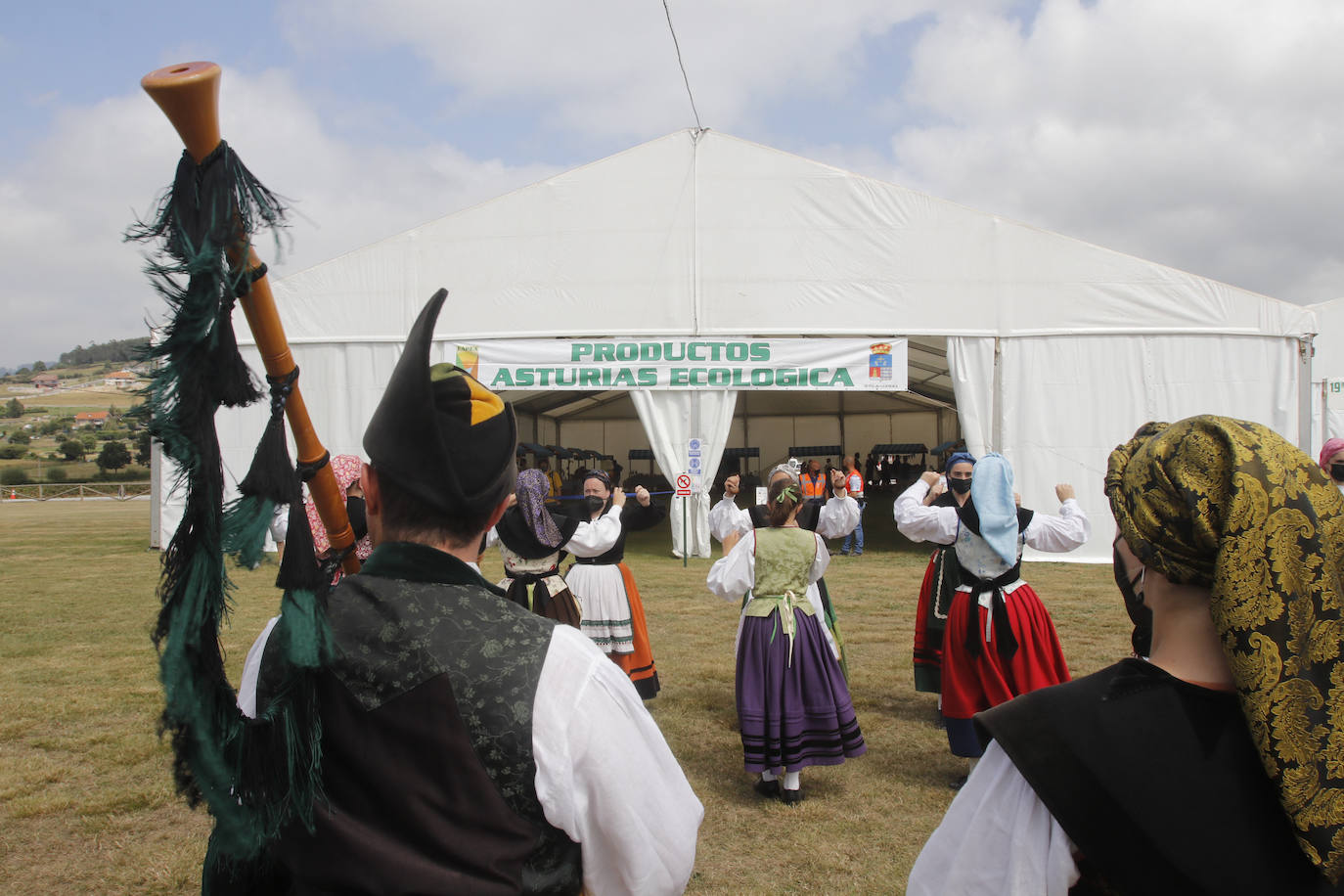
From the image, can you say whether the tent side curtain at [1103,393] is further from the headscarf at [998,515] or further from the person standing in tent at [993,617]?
the headscarf at [998,515]

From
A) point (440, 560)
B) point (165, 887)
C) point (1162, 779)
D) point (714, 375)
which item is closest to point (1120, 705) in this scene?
point (1162, 779)

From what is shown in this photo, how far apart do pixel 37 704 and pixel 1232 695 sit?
22.9 ft

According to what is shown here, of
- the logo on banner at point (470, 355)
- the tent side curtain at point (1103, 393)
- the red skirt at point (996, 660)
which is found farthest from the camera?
the logo on banner at point (470, 355)

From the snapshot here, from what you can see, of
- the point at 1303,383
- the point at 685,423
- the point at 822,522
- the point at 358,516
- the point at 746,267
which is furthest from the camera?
the point at 685,423

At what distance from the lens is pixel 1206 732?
106cm

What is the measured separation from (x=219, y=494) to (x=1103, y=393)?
12077 millimetres

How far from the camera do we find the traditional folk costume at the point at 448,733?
42.9 inches

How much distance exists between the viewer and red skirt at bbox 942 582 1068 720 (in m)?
4.04

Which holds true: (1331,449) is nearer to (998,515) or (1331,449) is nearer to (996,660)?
(998,515)

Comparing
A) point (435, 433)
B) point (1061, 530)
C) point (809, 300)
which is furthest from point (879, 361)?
point (435, 433)

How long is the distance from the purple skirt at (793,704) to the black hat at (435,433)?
3.23 meters

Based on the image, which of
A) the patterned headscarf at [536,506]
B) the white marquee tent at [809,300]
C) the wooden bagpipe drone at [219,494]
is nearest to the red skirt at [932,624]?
the patterned headscarf at [536,506]

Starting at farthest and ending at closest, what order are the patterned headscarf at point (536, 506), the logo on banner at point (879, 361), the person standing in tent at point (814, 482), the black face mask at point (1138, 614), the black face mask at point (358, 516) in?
1. the person standing in tent at point (814, 482)
2. the logo on banner at point (879, 361)
3. the patterned headscarf at point (536, 506)
4. the black face mask at point (358, 516)
5. the black face mask at point (1138, 614)

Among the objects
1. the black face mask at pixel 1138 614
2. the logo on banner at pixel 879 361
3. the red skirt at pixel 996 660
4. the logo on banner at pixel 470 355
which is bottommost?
the red skirt at pixel 996 660
